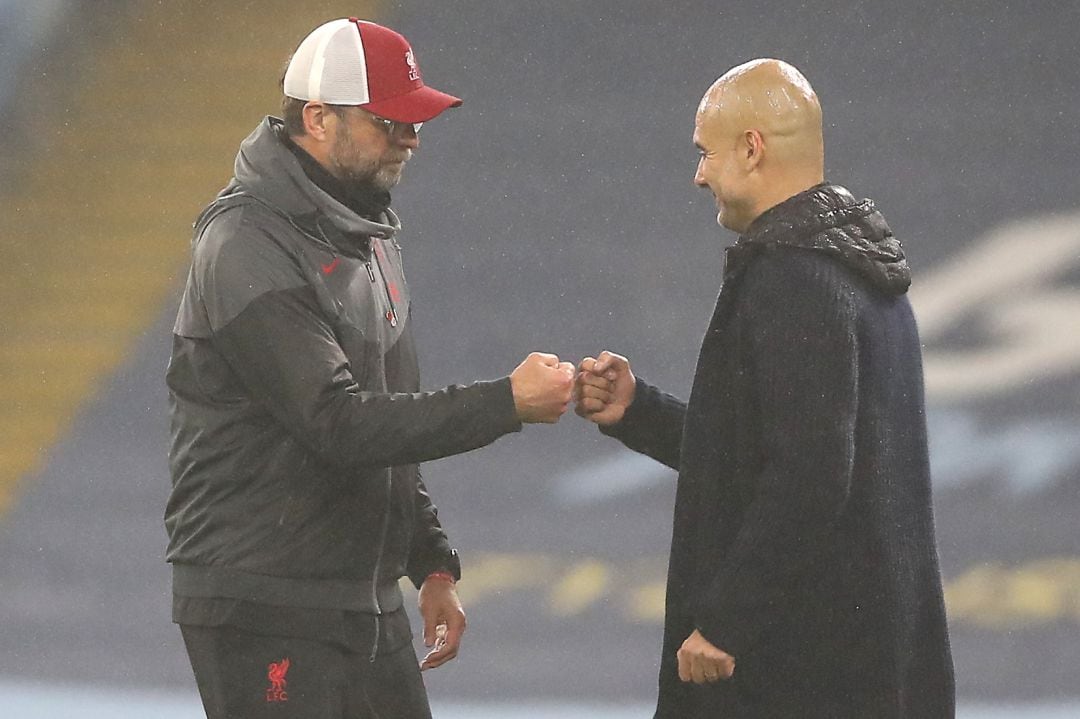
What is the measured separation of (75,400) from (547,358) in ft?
8.23

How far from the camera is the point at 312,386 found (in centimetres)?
209

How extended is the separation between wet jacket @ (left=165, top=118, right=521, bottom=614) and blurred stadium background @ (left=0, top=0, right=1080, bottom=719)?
6.28ft

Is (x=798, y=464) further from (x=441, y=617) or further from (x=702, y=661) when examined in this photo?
(x=441, y=617)

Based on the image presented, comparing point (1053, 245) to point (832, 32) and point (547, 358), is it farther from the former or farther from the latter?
point (547, 358)

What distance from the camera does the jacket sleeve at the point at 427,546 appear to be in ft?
8.29

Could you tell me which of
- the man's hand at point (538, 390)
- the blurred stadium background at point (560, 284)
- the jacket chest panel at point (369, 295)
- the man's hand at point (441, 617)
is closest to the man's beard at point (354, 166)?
the jacket chest panel at point (369, 295)

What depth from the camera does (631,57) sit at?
13.8 feet

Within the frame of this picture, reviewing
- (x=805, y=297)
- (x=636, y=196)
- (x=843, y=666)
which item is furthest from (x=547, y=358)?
(x=636, y=196)

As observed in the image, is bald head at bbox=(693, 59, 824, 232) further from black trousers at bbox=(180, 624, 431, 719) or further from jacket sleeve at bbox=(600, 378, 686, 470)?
black trousers at bbox=(180, 624, 431, 719)

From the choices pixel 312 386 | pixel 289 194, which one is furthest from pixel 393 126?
pixel 312 386

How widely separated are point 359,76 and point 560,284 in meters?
1.95

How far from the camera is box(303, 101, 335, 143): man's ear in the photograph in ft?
7.54

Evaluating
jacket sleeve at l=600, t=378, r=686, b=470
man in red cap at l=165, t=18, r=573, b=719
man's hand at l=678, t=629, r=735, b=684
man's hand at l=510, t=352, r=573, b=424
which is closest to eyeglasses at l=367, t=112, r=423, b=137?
man in red cap at l=165, t=18, r=573, b=719

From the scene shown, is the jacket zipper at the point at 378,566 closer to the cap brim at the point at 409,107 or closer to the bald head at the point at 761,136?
the cap brim at the point at 409,107
